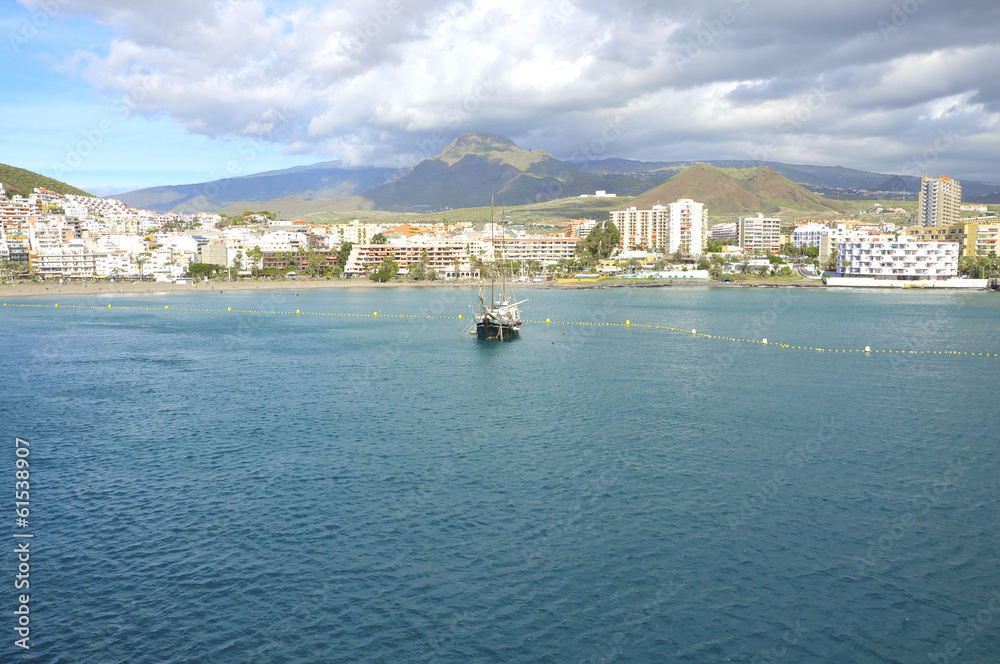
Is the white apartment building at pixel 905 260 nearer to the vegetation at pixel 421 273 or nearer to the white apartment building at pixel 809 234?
the white apartment building at pixel 809 234

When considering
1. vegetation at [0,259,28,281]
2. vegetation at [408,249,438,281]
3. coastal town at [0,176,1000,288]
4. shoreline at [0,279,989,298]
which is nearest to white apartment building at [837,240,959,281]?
coastal town at [0,176,1000,288]

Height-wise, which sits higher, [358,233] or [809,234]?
[358,233]

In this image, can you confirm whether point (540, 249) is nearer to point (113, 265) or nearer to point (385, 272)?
point (385, 272)

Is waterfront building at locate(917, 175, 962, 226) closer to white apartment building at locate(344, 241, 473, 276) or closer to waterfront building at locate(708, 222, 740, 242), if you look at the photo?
waterfront building at locate(708, 222, 740, 242)

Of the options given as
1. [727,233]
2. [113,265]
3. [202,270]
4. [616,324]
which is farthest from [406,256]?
[727,233]

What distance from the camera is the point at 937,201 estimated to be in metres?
172

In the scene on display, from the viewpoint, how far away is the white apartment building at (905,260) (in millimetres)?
98562

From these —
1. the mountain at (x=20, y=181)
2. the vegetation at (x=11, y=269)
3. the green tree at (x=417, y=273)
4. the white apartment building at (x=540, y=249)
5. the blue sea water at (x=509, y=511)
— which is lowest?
the blue sea water at (x=509, y=511)

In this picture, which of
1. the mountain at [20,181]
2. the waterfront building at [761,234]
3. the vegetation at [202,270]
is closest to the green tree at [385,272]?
the vegetation at [202,270]

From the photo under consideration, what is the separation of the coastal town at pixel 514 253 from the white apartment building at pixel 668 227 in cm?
27

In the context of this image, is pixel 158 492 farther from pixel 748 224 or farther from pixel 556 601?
pixel 748 224

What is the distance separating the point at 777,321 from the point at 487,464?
42.4 meters

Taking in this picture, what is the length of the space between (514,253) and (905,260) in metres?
69.8

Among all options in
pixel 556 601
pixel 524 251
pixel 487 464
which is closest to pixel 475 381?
pixel 487 464
